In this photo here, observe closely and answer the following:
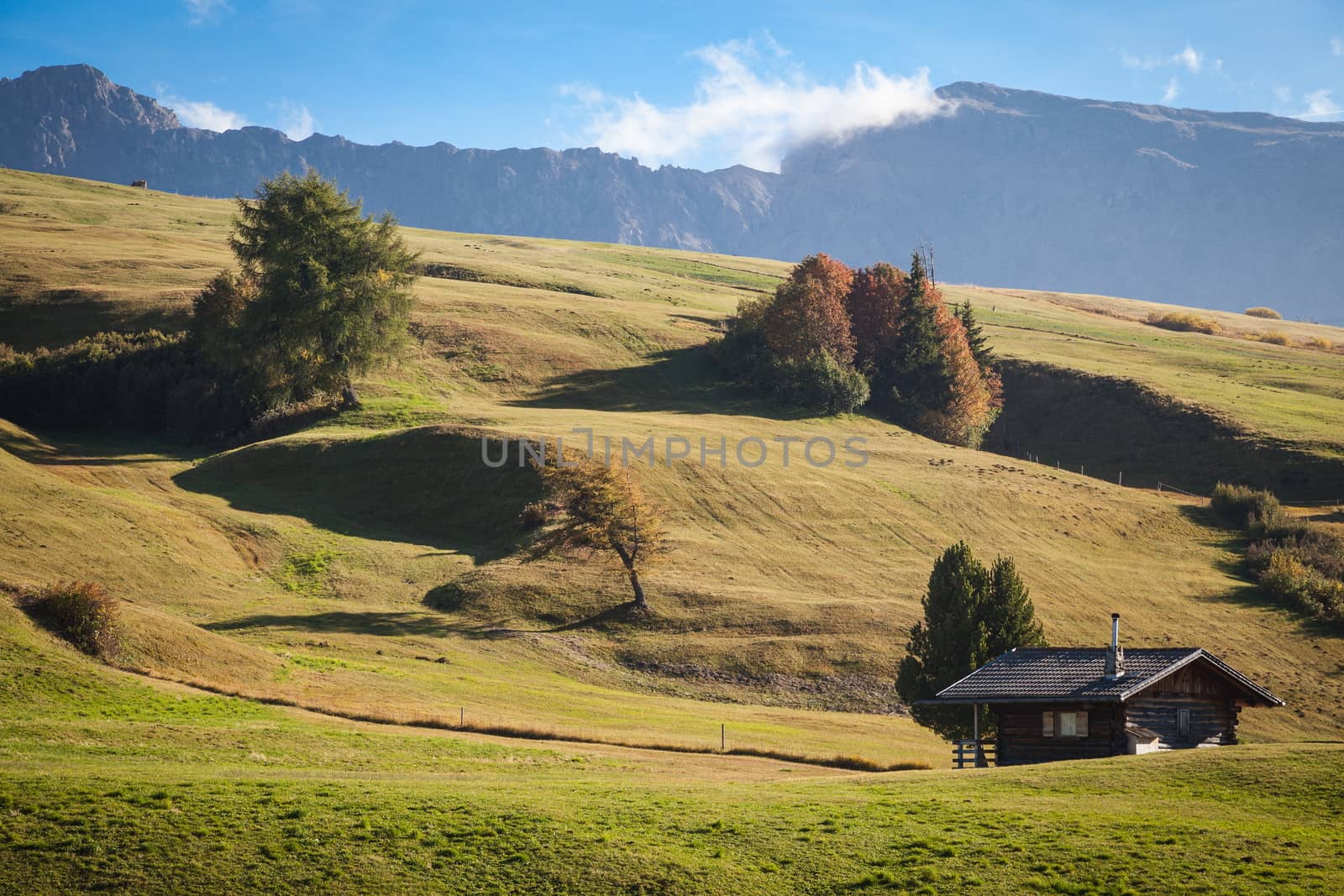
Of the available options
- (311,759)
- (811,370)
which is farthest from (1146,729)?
(811,370)

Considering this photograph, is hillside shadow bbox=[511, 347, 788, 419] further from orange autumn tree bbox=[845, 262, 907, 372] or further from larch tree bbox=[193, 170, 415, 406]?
orange autumn tree bbox=[845, 262, 907, 372]

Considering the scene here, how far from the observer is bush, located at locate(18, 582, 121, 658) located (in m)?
34.8

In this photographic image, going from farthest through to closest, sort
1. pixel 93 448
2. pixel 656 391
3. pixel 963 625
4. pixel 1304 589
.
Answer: pixel 656 391 → pixel 93 448 → pixel 1304 589 → pixel 963 625

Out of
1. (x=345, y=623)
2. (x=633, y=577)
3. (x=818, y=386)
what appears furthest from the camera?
(x=818, y=386)

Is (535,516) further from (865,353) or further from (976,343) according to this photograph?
(976,343)

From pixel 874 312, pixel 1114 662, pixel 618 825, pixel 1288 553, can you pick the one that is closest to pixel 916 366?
pixel 874 312

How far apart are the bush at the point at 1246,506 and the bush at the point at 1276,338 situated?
7911 cm

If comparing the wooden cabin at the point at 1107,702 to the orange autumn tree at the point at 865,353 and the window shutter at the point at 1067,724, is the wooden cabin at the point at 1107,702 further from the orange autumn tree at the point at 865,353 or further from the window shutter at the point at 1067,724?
the orange autumn tree at the point at 865,353

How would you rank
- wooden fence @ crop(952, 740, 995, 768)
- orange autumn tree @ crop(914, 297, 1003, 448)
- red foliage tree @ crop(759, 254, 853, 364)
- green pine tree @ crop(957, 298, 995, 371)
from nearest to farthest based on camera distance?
wooden fence @ crop(952, 740, 995, 768)
orange autumn tree @ crop(914, 297, 1003, 448)
red foliage tree @ crop(759, 254, 853, 364)
green pine tree @ crop(957, 298, 995, 371)

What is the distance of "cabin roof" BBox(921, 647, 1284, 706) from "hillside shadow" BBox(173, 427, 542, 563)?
33.6 meters

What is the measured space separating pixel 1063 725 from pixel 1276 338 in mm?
141535

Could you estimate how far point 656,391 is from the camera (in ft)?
318

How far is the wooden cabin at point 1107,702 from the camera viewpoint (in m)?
33.5

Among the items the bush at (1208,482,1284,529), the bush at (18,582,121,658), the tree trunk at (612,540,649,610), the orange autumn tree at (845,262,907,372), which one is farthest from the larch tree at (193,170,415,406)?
the bush at (1208,482,1284,529)
